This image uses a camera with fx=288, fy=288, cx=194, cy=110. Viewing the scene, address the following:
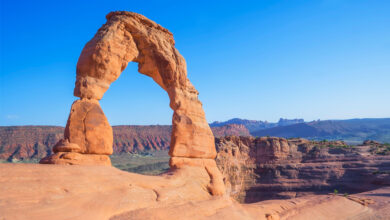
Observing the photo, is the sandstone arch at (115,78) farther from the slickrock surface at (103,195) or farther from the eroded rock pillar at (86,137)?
the slickrock surface at (103,195)

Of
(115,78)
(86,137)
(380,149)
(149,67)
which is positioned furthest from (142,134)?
(86,137)

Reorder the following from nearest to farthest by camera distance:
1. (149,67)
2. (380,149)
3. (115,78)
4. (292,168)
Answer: (115,78)
(149,67)
(292,168)
(380,149)

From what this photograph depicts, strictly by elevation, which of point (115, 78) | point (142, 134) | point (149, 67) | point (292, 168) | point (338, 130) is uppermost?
point (149, 67)

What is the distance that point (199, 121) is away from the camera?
12.1m

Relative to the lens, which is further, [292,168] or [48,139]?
[48,139]

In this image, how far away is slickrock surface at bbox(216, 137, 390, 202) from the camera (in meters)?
29.8

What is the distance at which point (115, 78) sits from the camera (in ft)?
33.2

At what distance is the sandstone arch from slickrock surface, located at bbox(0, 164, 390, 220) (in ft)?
3.24

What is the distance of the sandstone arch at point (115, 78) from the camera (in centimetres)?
878

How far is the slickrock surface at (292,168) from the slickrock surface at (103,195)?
64.7 ft

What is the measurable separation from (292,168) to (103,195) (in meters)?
29.0

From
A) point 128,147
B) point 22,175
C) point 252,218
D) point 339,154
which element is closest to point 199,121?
point 252,218

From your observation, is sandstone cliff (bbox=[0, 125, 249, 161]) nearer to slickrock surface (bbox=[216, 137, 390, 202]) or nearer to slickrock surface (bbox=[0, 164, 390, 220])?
slickrock surface (bbox=[216, 137, 390, 202])

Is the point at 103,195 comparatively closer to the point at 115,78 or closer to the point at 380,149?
the point at 115,78
